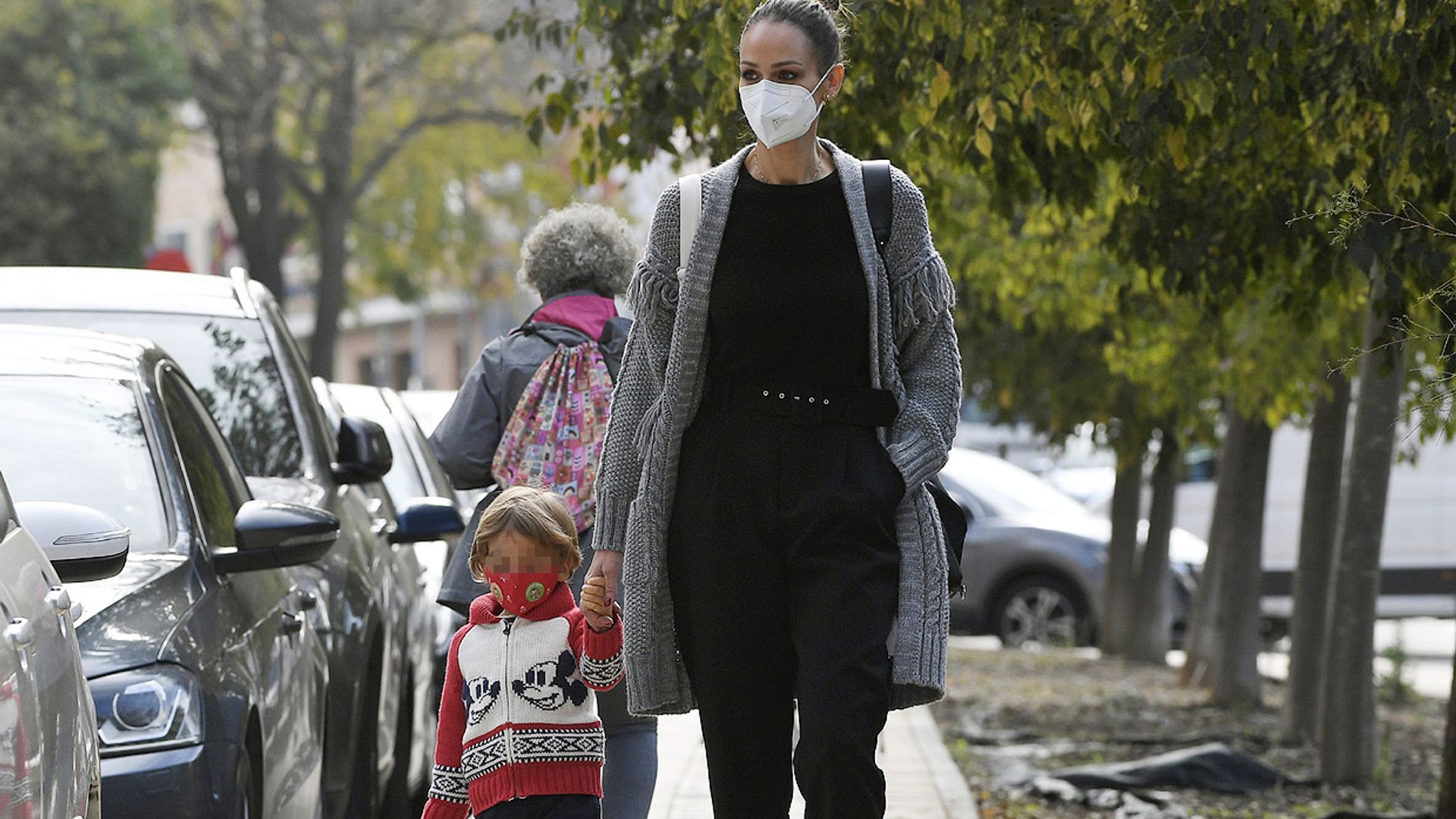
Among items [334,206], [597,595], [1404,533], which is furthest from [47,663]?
[334,206]

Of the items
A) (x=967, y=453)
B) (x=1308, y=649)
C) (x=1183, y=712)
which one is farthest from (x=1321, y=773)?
(x=967, y=453)

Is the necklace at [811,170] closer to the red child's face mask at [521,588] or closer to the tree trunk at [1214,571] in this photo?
the red child's face mask at [521,588]

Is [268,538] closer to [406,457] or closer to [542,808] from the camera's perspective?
[542,808]

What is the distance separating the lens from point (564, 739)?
13.7ft

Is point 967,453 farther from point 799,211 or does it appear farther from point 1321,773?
point 799,211

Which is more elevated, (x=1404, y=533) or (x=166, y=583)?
(x=1404, y=533)

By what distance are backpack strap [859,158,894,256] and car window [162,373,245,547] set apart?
1857 mm

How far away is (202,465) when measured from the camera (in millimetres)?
5367

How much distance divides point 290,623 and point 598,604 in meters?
1.45

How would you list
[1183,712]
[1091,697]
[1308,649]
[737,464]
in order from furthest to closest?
[1091,697], [1183,712], [1308,649], [737,464]

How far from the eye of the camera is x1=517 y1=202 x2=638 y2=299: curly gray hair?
541 centimetres

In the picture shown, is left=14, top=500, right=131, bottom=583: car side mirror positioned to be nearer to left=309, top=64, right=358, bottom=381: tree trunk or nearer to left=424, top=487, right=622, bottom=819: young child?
left=424, top=487, right=622, bottom=819: young child

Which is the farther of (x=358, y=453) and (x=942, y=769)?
(x=942, y=769)

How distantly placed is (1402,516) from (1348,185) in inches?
609
